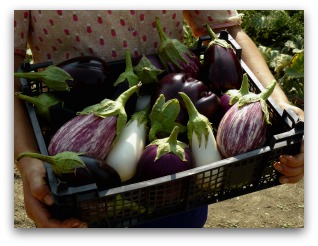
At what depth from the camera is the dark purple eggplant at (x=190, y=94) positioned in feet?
2.93

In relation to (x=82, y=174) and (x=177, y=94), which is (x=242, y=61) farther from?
(x=82, y=174)

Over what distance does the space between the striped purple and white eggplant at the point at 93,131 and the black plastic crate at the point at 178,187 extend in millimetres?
36

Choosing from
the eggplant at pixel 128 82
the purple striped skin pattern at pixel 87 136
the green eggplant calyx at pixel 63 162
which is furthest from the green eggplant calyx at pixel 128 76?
the green eggplant calyx at pixel 63 162

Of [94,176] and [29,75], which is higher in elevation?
[29,75]

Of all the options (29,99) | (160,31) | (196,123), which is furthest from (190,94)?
(29,99)

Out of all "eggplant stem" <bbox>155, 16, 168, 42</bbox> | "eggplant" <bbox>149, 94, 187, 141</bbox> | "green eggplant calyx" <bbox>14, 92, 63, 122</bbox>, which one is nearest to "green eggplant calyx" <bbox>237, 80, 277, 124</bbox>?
"eggplant" <bbox>149, 94, 187, 141</bbox>

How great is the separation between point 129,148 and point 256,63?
372 mm

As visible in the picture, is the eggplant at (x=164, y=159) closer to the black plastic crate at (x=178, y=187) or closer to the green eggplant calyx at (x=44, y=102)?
the black plastic crate at (x=178, y=187)

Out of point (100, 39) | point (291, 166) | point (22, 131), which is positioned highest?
point (100, 39)

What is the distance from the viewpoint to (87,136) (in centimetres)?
83

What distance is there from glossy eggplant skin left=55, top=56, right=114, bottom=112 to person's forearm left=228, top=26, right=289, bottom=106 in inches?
12.7

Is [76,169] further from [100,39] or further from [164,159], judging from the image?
[100,39]

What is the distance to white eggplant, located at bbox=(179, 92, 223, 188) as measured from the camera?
0.85 metres
